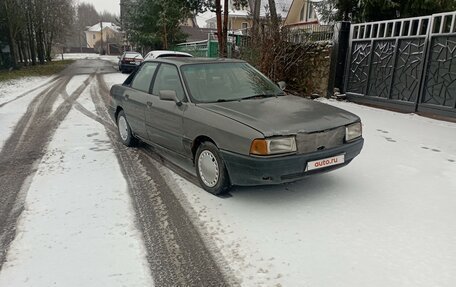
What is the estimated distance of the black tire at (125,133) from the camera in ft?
19.6

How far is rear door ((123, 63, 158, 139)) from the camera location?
5.25 meters

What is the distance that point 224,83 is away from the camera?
465cm

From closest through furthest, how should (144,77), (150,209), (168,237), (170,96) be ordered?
(168,237) → (150,209) → (170,96) → (144,77)

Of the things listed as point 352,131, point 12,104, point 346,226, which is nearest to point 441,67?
point 352,131

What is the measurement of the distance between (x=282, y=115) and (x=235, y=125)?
22.8 inches

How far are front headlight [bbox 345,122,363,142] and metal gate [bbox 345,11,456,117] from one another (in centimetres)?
482

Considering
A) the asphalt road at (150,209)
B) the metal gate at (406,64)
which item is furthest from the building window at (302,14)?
the asphalt road at (150,209)

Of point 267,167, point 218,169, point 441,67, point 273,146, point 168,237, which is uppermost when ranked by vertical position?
point 441,67

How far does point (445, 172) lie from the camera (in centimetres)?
479

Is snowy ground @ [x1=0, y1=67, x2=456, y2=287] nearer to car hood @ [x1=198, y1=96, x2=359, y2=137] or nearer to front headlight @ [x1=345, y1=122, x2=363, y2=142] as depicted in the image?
front headlight @ [x1=345, y1=122, x2=363, y2=142]

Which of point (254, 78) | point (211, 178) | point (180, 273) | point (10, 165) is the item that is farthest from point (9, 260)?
point (254, 78)

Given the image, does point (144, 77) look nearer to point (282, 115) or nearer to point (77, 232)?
point (282, 115)

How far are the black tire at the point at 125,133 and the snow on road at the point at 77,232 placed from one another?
2.50ft

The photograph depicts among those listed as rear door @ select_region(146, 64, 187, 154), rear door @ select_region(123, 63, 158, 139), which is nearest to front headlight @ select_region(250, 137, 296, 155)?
rear door @ select_region(146, 64, 187, 154)
